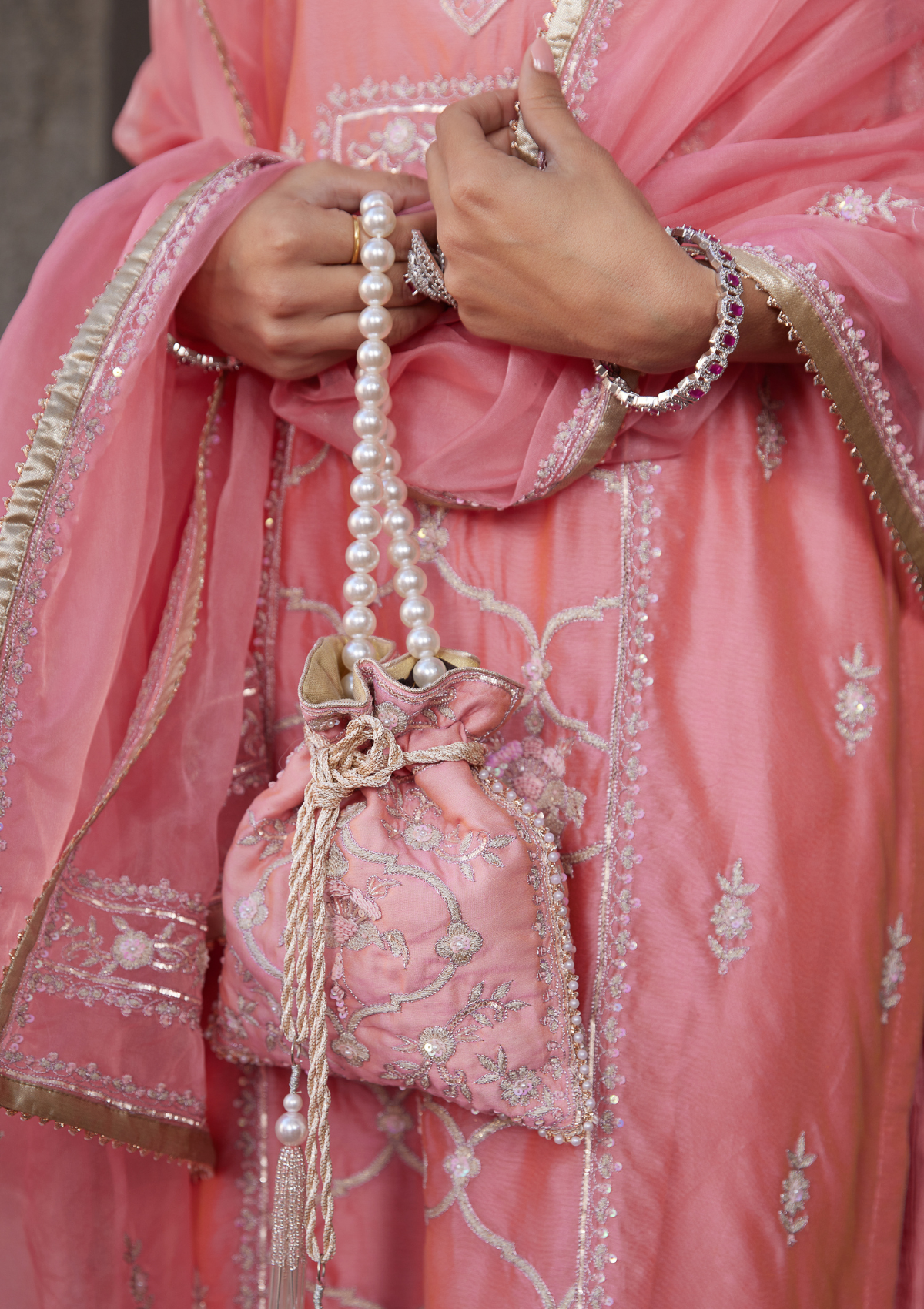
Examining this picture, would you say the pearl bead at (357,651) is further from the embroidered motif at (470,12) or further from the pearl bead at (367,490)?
the embroidered motif at (470,12)

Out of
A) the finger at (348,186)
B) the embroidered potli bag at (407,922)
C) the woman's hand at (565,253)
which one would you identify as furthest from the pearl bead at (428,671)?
the finger at (348,186)

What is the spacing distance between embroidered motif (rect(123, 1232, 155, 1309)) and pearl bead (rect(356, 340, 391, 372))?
598 millimetres

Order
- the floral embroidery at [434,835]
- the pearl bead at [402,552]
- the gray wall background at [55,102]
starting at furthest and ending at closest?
the gray wall background at [55,102]
the pearl bead at [402,552]
the floral embroidery at [434,835]

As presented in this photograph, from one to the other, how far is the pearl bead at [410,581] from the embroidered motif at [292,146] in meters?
0.33

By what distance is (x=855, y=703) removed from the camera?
67 centimetres

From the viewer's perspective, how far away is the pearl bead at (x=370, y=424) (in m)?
0.70

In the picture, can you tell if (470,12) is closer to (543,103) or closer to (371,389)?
(543,103)

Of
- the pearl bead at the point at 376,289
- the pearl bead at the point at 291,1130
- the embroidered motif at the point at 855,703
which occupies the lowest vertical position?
the pearl bead at the point at 291,1130

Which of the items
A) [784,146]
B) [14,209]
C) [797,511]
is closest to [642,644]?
[797,511]

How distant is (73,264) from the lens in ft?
2.41

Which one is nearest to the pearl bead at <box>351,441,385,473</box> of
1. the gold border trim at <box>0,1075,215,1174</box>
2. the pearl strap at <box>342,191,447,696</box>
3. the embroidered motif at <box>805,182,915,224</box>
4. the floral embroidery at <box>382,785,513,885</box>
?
the pearl strap at <box>342,191,447,696</box>

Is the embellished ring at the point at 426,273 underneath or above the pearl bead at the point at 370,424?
above

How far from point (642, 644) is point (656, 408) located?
0.14 meters

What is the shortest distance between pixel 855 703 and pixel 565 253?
1.06 feet
